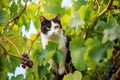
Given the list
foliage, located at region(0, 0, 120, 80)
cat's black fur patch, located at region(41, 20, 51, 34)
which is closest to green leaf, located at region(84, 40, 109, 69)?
foliage, located at region(0, 0, 120, 80)

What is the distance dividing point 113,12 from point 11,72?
0.62 meters

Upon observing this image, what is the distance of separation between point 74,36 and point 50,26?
1.63ft

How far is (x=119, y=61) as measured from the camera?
42.7 inches

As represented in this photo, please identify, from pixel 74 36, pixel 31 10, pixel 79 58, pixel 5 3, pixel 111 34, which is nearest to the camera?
pixel 111 34

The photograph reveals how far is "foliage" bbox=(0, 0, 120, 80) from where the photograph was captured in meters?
0.90

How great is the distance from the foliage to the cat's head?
0.10 feet

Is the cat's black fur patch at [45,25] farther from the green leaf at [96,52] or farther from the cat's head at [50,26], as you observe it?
the green leaf at [96,52]

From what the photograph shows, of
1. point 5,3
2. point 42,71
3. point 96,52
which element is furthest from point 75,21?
point 5,3

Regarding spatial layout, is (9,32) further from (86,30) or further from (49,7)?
(86,30)

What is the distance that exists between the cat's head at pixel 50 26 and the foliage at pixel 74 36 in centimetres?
3

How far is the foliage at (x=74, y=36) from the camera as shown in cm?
90

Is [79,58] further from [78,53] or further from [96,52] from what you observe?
[96,52]

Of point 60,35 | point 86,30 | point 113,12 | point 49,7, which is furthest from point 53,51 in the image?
point 60,35

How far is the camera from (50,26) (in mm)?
1897
